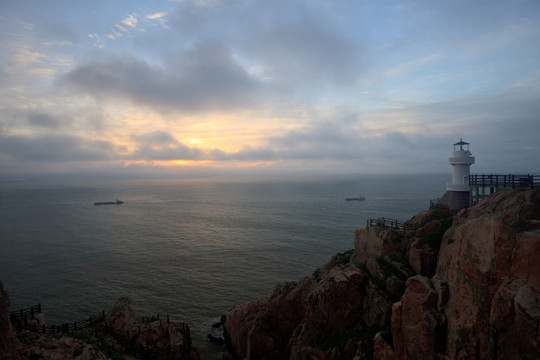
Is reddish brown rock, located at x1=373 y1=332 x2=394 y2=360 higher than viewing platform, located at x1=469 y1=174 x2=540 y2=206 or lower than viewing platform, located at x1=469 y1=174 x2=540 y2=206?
lower

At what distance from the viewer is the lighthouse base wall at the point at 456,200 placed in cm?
3158

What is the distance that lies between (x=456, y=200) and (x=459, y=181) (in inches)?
121

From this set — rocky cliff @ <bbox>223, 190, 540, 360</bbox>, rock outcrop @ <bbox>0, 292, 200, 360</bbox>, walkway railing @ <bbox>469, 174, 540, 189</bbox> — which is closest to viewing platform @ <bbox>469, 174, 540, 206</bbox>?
walkway railing @ <bbox>469, 174, 540, 189</bbox>

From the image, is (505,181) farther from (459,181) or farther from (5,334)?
(5,334)

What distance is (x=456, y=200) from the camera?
32.4 meters

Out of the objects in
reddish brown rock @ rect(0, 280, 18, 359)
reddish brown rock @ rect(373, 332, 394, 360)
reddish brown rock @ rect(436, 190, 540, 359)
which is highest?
reddish brown rock @ rect(436, 190, 540, 359)

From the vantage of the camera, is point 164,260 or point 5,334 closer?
point 5,334

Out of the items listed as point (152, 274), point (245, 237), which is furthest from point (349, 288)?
point (245, 237)

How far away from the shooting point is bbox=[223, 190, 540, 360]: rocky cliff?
12.8 metres

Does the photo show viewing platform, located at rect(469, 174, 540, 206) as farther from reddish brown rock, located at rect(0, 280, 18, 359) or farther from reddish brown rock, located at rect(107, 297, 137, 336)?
reddish brown rock, located at rect(0, 280, 18, 359)

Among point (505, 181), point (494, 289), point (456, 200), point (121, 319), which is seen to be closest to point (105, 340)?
point (121, 319)

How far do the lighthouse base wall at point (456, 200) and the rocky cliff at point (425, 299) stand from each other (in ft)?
24.9

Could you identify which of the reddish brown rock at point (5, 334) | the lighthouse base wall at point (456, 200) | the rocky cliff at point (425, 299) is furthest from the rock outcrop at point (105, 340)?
the lighthouse base wall at point (456, 200)

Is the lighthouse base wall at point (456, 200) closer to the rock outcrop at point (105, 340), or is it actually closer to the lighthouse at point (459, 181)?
the lighthouse at point (459, 181)
